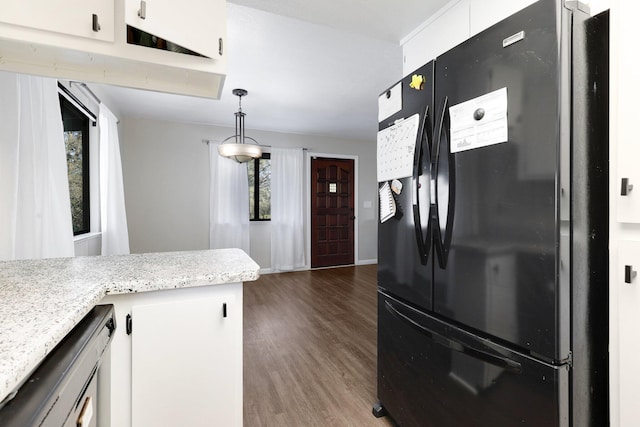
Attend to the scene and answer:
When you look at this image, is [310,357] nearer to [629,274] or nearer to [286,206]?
[629,274]

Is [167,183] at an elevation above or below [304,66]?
below

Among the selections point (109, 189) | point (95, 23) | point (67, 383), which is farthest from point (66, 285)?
point (109, 189)

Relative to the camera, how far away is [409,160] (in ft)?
4.59

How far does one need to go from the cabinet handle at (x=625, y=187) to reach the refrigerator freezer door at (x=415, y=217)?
0.58m

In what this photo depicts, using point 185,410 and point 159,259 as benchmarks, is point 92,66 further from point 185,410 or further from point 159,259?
point 185,410

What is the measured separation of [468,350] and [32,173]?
2341mm

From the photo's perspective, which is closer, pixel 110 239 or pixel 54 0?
pixel 54 0

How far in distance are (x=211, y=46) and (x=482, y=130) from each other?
1141 millimetres

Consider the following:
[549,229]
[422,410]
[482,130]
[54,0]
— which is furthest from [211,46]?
[422,410]

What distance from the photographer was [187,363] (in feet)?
3.70

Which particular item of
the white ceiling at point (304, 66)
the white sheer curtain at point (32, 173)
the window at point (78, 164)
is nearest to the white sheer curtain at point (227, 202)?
the white ceiling at point (304, 66)

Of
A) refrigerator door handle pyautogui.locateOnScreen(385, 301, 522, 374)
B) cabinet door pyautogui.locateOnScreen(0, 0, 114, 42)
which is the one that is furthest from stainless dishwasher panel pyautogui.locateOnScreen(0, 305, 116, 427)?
refrigerator door handle pyautogui.locateOnScreen(385, 301, 522, 374)

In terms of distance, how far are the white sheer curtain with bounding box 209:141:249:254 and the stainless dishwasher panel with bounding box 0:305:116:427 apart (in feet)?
12.9

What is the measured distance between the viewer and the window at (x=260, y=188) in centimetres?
520
